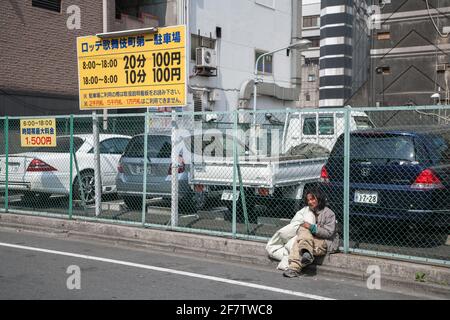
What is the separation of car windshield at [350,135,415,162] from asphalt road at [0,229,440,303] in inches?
73.1

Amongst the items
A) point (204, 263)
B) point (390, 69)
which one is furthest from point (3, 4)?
point (390, 69)

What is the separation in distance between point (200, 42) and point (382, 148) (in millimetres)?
16847

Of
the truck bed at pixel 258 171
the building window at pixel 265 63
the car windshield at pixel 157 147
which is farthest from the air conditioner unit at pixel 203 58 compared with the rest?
the truck bed at pixel 258 171

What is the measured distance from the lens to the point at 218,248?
8086 millimetres

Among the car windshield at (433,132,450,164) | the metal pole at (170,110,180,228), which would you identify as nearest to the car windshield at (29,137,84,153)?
the metal pole at (170,110,180,228)

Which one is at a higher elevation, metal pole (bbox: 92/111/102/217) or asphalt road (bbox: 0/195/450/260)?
metal pole (bbox: 92/111/102/217)

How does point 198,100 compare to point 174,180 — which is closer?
point 174,180

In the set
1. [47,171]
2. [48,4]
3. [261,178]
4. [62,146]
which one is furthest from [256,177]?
[48,4]

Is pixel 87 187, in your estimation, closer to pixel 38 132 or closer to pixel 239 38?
pixel 38 132

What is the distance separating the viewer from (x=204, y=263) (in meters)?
7.66

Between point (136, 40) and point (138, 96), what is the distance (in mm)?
991

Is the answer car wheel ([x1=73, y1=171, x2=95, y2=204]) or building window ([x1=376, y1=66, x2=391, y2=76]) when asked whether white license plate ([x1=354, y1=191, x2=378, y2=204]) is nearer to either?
car wheel ([x1=73, y1=171, x2=95, y2=204])

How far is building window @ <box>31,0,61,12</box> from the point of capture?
17516 millimetres
